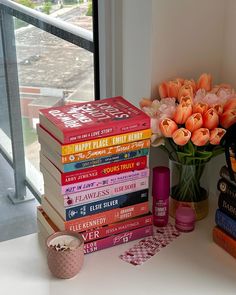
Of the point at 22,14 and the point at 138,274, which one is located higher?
the point at 22,14

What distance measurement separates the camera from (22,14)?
1.50 meters

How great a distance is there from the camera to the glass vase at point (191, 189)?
4.17 ft

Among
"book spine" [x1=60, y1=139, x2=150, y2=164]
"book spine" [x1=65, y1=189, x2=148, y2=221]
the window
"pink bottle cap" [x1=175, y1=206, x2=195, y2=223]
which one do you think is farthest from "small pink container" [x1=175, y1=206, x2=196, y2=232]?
the window

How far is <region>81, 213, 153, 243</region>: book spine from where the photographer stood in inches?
44.9

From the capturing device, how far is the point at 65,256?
1.04m

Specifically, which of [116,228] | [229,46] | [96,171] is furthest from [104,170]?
[229,46]

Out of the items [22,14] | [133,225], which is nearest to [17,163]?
[22,14]

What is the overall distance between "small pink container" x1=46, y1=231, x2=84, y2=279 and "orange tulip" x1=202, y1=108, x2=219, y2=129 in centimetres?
38

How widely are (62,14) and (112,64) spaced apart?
0.70ft

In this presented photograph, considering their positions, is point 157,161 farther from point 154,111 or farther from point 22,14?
point 22,14

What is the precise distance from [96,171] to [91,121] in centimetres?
11

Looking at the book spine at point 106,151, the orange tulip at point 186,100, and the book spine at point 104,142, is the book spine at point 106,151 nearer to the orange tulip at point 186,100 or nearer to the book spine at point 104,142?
the book spine at point 104,142

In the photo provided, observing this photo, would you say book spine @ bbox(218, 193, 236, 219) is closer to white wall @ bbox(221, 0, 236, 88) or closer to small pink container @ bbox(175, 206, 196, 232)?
small pink container @ bbox(175, 206, 196, 232)

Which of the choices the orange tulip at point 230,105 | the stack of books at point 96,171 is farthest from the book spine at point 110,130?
the orange tulip at point 230,105
